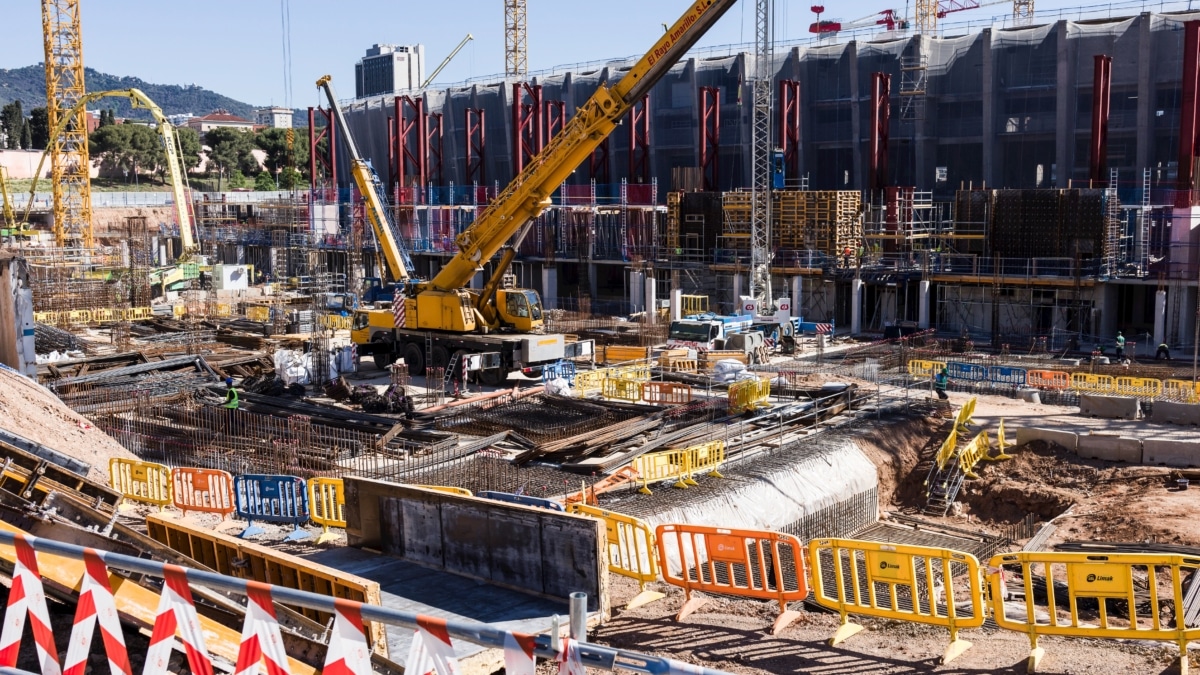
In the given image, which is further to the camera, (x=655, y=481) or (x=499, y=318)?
(x=499, y=318)

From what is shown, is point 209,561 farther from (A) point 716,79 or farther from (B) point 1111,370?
(A) point 716,79

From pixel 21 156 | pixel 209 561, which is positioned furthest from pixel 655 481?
pixel 21 156

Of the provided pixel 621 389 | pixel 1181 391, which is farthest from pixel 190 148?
pixel 1181 391

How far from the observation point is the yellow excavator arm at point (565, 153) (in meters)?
26.4

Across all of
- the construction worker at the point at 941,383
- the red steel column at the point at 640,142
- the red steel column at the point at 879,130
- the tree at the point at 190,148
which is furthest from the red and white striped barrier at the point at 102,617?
the tree at the point at 190,148

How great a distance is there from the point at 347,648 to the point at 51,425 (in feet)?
50.7

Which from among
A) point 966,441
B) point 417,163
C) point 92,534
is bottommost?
point 966,441

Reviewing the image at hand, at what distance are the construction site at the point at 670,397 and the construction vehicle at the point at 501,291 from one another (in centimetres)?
12

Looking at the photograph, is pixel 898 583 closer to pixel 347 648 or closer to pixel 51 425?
pixel 347 648

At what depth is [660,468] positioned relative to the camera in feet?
63.4

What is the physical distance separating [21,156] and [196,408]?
108m

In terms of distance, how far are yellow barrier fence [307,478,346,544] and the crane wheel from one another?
15553 millimetres

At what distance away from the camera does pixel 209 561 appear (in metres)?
12.2

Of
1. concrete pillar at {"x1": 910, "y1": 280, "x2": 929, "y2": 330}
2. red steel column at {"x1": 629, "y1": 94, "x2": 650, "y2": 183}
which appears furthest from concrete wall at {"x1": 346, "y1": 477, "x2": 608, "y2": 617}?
red steel column at {"x1": 629, "y1": 94, "x2": 650, "y2": 183}
